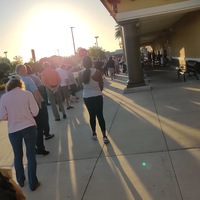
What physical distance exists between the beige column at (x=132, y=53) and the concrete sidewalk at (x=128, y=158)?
154 inches

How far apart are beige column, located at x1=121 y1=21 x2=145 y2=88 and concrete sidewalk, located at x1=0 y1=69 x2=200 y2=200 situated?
12.8 ft

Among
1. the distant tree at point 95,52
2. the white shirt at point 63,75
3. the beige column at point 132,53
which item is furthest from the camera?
the distant tree at point 95,52

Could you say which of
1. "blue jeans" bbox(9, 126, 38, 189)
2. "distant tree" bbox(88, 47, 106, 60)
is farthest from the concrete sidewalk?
"distant tree" bbox(88, 47, 106, 60)

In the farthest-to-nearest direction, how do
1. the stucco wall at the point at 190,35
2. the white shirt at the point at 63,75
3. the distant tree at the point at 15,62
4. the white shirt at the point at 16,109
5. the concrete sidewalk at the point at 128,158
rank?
the distant tree at the point at 15,62
the stucco wall at the point at 190,35
the white shirt at the point at 63,75
the white shirt at the point at 16,109
the concrete sidewalk at the point at 128,158

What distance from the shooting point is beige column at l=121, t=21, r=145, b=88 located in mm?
12523

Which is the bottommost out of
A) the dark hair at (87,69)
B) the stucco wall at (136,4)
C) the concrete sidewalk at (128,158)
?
the concrete sidewalk at (128,158)

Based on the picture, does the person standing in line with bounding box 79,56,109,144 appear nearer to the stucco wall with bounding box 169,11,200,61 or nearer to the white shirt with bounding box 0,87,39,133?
the white shirt with bounding box 0,87,39,133

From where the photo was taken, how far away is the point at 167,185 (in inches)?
158

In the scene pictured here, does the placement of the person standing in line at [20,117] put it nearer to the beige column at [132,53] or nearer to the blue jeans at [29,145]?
the blue jeans at [29,145]

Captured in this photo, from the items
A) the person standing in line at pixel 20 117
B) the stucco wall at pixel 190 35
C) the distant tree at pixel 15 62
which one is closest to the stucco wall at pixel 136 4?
the stucco wall at pixel 190 35

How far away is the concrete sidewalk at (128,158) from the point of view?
4095 mm

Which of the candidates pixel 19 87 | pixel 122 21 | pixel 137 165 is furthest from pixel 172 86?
pixel 19 87

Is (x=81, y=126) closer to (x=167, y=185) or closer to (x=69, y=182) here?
(x=69, y=182)

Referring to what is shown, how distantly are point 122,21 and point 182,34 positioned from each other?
6527 millimetres
